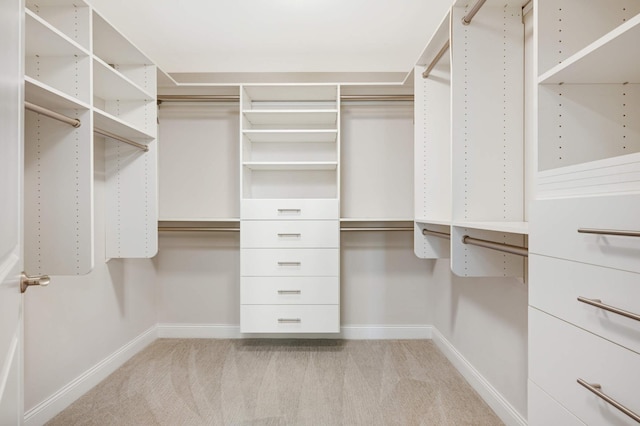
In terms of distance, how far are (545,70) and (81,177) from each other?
1.85m

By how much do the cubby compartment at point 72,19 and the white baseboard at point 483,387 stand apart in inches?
103

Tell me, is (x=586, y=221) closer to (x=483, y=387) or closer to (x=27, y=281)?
(x=27, y=281)

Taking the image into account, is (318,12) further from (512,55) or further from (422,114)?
(512,55)

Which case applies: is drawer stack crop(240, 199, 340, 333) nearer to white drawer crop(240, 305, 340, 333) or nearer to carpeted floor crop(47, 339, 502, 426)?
white drawer crop(240, 305, 340, 333)

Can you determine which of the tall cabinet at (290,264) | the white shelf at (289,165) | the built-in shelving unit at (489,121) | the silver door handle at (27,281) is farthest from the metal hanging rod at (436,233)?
the silver door handle at (27,281)

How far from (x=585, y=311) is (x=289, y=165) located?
76.6 inches

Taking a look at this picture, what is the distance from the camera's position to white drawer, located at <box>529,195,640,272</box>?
658 mm

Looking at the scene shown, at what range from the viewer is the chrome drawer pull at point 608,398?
63 cm

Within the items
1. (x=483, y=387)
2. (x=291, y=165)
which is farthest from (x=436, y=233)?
(x=291, y=165)

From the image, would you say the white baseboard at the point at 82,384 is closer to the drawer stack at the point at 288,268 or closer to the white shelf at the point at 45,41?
the drawer stack at the point at 288,268

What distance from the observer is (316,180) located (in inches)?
108

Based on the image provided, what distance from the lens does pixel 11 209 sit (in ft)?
2.28

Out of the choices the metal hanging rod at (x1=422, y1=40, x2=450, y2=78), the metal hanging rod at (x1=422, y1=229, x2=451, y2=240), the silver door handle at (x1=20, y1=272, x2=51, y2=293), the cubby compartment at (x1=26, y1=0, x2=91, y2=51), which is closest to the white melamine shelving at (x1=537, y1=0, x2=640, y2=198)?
the metal hanging rod at (x1=422, y1=40, x2=450, y2=78)

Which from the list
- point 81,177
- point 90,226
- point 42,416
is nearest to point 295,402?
point 42,416
